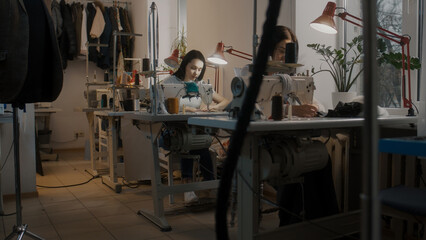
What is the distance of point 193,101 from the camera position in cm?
342

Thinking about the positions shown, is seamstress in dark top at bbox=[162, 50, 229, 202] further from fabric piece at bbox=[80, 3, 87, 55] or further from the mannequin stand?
→ fabric piece at bbox=[80, 3, 87, 55]

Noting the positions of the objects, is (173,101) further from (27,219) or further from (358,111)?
(27,219)

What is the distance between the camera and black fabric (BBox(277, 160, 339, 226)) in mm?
2193

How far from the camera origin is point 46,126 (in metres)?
5.82

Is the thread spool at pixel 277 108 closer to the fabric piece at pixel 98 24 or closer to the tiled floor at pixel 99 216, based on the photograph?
the tiled floor at pixel 99 216

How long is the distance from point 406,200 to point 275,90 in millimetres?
824

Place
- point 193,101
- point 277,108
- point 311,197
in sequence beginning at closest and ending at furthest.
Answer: point 277,108 → point 311,197 → point 193,101

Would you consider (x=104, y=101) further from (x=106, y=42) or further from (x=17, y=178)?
(x=17, y=178)

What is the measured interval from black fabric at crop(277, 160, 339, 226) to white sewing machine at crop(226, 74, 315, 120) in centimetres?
44

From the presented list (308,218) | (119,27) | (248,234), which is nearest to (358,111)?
(308,218)

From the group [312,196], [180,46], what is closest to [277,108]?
[312,196]

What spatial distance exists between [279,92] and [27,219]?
1.96 meters

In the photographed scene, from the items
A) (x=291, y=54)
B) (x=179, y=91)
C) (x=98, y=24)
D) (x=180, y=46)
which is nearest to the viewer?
(x=291, y=54)

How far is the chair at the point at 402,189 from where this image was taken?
1.06 meters
